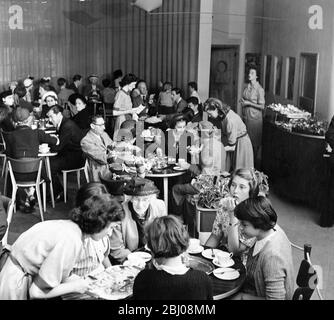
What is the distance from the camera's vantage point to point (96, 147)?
6.23m

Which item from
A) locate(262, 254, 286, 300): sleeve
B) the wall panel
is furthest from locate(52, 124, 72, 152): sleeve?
the wall panel

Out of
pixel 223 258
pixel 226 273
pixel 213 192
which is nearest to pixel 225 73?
pixel 213 192

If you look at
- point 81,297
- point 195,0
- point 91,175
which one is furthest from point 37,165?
point 195,0

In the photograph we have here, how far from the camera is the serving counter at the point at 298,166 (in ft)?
21.3

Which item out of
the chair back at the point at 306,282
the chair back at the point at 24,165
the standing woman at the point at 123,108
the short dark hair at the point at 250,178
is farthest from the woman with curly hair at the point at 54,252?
the standing woman at the point at 123,108

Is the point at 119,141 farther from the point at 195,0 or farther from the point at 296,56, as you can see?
the point at 195,0

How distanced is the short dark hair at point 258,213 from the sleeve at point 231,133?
3711 millimetres

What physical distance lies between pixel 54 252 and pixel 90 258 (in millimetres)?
439

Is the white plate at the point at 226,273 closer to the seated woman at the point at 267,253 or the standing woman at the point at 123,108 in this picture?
the seated woman at the point at 267,253

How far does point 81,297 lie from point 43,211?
3.61m

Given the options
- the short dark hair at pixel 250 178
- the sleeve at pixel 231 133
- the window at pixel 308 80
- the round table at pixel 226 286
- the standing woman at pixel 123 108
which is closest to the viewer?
the round table at pixel 226 286

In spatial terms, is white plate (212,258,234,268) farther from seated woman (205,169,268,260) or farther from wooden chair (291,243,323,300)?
wooden chair (291,243,323,300)

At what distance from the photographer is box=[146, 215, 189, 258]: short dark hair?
104 inches
